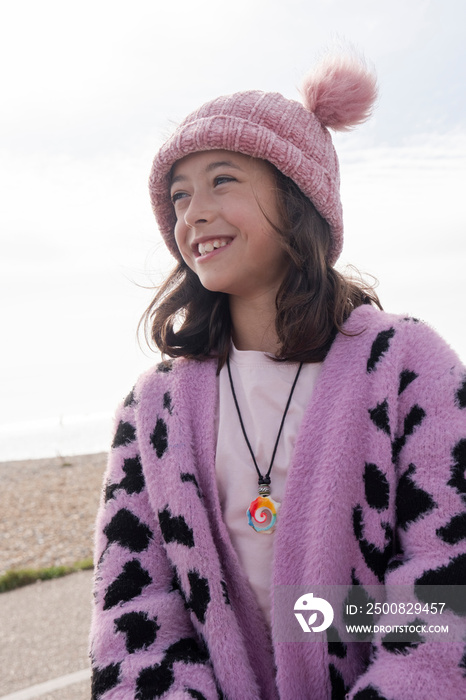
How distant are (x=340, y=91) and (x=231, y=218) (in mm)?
641

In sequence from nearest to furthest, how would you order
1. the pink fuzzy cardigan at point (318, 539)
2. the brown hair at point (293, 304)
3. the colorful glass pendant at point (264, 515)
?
the pink fuzzy cardigan at point (318, 539) → the colorful glass pendant at point (264, 515) → the brown hair at point (293, 304)

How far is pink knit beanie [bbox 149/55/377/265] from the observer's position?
1809mm

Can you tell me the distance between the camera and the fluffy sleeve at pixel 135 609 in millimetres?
1486

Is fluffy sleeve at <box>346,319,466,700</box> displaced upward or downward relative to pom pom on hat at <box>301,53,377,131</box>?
downward

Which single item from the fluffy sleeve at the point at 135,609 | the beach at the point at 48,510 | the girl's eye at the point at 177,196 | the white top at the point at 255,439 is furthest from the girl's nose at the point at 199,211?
the beach at the point at 48,510

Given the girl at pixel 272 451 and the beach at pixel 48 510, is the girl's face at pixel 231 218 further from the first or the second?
the beach at pixel 48 510

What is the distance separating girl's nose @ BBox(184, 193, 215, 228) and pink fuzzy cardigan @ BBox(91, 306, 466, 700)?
1.78 ft

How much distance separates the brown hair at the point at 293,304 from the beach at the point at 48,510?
4096 mm

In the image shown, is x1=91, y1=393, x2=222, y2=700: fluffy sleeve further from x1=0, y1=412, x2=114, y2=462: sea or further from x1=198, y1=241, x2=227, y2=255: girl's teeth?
x1=0, y1=412, x2=114, y2=462: sea

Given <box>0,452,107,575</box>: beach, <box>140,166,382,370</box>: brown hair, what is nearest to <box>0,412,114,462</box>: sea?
<box>0,452,107,575</box>: beach

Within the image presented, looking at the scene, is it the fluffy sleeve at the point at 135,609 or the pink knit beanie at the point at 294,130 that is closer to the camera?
the fluffy sleeve at the point at 135,609

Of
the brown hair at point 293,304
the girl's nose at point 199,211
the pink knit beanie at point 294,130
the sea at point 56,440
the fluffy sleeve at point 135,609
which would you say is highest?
the pink knit beanie at point 294,130

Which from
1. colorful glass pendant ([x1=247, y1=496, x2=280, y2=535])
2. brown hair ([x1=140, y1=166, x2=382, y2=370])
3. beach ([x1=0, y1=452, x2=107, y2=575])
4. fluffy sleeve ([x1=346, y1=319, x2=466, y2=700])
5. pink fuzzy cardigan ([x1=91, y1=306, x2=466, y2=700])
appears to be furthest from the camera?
beach ([x1=0, y1=452, x2=107, y2=575])

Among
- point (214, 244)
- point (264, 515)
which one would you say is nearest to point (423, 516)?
point (264, 515)
